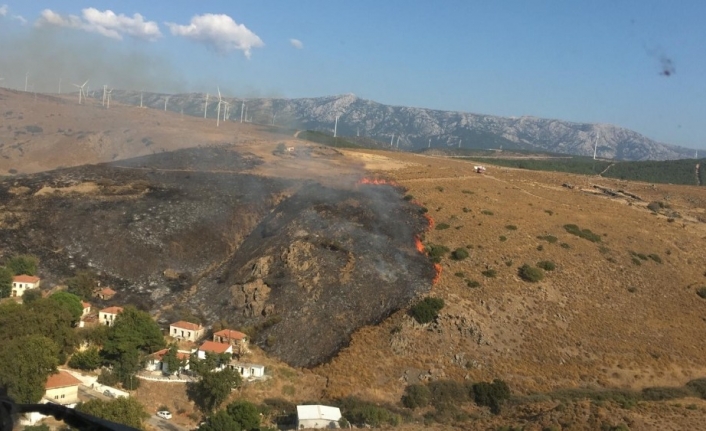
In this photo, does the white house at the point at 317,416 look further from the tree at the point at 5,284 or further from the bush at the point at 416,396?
the tree at the point at 5,284

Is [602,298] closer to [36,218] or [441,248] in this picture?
[441,248]

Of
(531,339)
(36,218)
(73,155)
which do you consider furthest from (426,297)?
(73,155)

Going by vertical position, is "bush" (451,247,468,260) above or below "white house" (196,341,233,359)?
above

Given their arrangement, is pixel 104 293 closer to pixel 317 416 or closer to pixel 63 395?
pixel 63 395

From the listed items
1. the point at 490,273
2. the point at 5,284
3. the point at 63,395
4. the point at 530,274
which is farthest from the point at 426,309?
the point at 5,284

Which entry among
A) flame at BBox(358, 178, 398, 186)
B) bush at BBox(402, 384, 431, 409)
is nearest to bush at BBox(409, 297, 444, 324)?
bush at BBox(402, 384, 431, 409)

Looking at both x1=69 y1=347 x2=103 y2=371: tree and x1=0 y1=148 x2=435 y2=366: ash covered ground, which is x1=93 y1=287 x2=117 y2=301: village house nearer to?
x1=0 y1=148 x2=435 y2=366: ash covered ground
